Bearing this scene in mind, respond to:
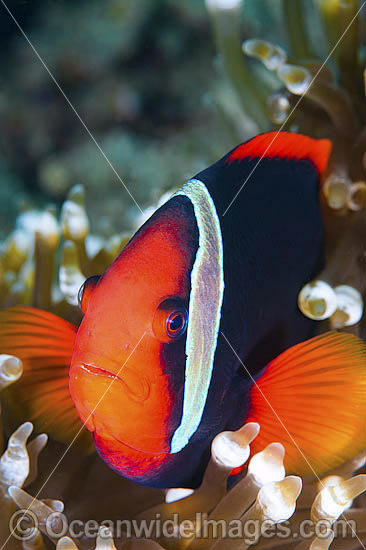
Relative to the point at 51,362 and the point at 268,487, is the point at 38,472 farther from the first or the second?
the point at 268,487

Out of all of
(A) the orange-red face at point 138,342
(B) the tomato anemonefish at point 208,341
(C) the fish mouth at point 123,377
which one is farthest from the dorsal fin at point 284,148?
(C) the fish mouth at point 123,377

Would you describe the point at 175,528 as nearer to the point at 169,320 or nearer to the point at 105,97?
the point at 169,320

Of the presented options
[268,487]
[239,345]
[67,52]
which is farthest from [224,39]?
[67,52]

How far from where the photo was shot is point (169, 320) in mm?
800

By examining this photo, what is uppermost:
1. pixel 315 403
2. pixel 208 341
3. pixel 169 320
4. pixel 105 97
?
pixel 169 320

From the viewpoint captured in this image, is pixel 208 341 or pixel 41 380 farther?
pixel 41 380

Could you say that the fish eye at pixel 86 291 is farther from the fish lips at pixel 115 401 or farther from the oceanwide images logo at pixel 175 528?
the oceanwide images logo at pixel 175 528

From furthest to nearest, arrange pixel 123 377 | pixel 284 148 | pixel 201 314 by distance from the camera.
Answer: pixel 284 148 < pixel 201 314 < pixel 123 377

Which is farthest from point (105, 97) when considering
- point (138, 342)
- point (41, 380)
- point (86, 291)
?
point (138, 342)

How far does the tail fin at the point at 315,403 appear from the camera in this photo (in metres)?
0.97

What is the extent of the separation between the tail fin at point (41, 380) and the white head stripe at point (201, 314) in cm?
31

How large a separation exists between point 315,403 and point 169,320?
36 centimetres

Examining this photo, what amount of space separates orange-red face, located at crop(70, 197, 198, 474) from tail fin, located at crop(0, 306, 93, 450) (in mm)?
278

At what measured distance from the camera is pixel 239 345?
1014mm
